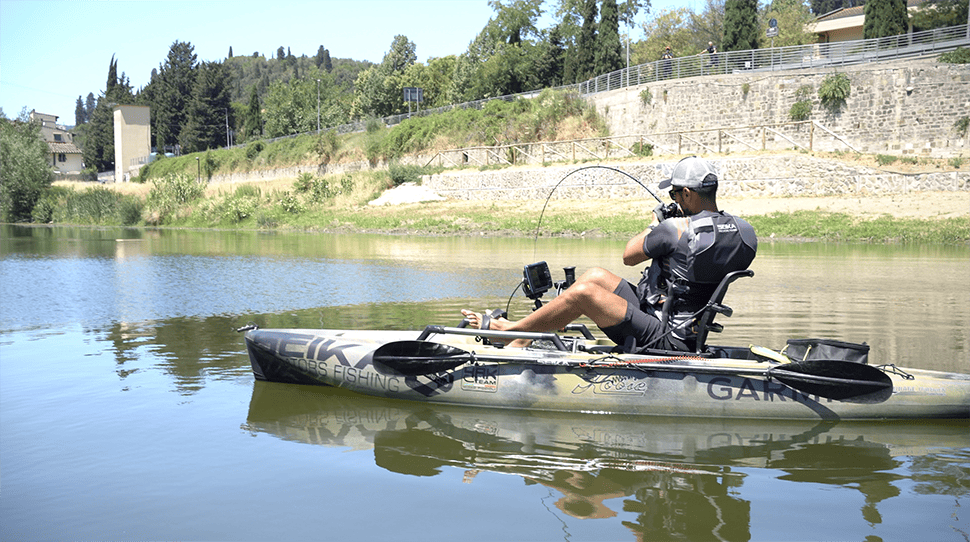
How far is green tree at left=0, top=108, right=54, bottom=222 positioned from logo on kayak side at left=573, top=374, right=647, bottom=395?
5771cm

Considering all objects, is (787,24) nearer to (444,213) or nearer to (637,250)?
(444,213)

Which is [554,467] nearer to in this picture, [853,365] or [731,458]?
[731,458]

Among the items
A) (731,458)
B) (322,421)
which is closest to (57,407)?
(322,421)

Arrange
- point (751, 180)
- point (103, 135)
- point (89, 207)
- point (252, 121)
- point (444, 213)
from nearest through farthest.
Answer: point (751, 180)
point (444, 213)
point (89, 207)
point (252, 121)
point (103, 135)

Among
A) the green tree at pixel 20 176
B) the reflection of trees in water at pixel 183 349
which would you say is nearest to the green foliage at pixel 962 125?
the reflection of trees in water at pixel 183 349

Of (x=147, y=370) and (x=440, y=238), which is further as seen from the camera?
(x=440, y=238)

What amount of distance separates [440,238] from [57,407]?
74.2 ft

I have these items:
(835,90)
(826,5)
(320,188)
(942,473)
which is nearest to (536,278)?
(942,473)

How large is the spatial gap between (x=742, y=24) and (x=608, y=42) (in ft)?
32.5

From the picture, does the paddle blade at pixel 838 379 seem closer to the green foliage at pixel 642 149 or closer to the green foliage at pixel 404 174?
the green foliage at pixel 642 149

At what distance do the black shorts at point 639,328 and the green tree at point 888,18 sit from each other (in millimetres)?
38272

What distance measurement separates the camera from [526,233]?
2866cm

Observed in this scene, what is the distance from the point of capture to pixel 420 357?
6031mm

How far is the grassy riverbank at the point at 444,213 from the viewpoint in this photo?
2394cm
